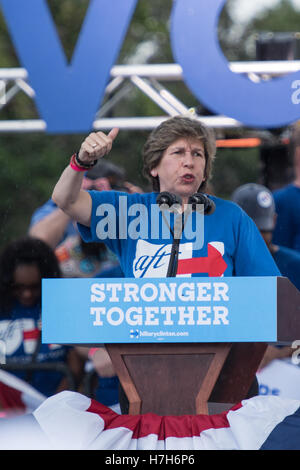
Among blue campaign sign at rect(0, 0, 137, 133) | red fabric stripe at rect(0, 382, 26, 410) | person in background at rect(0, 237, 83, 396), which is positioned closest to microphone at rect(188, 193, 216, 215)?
person in background at rect(0, 237, 83, 396)

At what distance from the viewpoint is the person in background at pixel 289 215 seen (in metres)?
3.63

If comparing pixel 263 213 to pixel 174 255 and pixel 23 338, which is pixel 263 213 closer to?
pixel 174 255

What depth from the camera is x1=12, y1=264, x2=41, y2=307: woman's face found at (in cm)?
325

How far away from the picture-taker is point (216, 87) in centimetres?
376

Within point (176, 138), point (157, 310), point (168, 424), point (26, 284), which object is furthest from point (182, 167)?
point (26, 284)

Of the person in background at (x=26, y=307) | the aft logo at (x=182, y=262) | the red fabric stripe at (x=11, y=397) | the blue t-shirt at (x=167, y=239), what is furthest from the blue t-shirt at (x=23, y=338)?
the aft logo at (x=182, y=262)

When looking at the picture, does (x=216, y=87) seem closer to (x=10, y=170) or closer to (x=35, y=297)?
(x=35, y=297)

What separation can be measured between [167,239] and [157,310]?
286 mm

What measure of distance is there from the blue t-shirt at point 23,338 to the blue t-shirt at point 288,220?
126 cm

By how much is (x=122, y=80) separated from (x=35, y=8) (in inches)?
26.9

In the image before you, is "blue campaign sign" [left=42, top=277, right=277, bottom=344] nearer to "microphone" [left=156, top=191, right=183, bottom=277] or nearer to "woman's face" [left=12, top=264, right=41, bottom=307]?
"microphone" [left=156, top=191, right=183, bottom=277]

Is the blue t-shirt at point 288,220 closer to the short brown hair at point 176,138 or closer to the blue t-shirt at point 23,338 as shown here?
the short brown hair at point 176,138

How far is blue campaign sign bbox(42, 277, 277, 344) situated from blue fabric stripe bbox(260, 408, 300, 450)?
0.93 feet

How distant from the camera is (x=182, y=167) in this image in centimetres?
250
